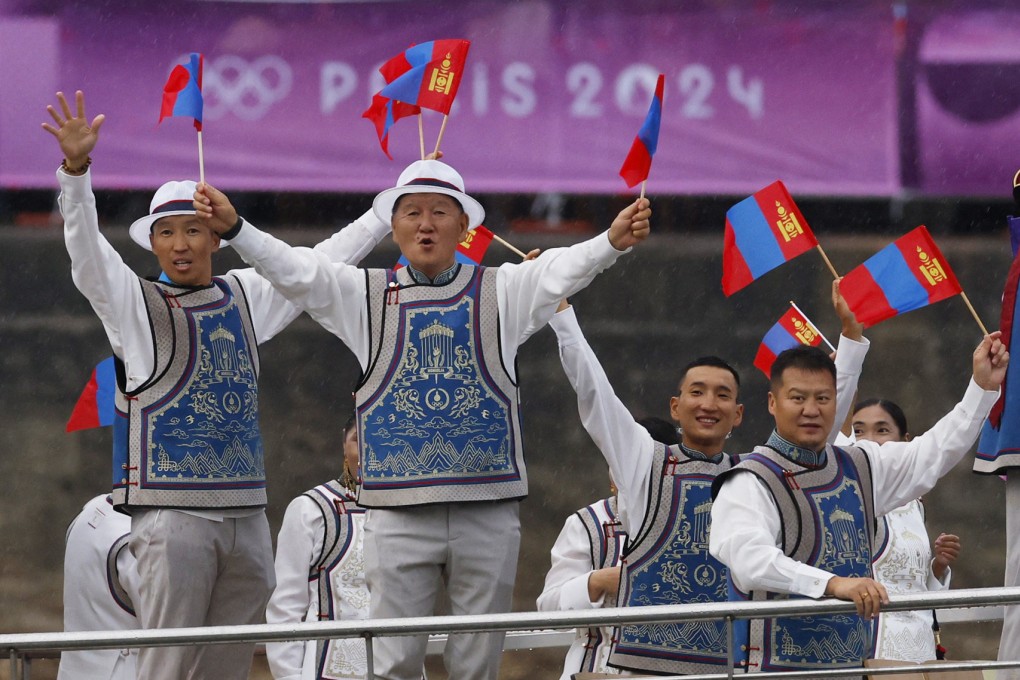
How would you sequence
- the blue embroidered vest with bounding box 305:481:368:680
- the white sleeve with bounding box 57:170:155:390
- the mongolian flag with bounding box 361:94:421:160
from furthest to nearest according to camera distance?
the blue embroidered vest with bounding box 305:481:368:680
the mongolian flag with bounding box 361:94:421:160
the white sleeve with bounding box 57:170:155:390

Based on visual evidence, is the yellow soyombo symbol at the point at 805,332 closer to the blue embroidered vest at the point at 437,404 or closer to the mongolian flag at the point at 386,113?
the mongolian flag at the point at 386,113

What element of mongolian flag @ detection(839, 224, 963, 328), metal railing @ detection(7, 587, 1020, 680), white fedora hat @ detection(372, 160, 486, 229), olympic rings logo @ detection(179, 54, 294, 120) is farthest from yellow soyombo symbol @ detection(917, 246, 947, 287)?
olympic rings logo @ detection(179, 54, 294, 120)

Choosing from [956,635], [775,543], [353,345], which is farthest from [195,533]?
[956,635]

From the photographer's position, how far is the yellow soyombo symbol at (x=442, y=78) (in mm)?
5879

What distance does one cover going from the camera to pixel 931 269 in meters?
6.70

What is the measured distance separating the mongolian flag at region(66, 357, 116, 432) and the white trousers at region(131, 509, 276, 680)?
1.82 meters

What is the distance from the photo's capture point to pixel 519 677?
9430mm

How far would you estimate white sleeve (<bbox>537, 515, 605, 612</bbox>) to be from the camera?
6.11 m

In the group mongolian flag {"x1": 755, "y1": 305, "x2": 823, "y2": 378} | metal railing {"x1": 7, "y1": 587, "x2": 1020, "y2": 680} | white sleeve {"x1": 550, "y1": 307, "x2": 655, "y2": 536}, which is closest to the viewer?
metal railing {"x1": 7, "y1": 587, "x2": 1020, "y2": 680}

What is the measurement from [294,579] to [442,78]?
6.35 ft

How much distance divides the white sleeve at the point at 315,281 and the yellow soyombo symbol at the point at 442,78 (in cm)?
82

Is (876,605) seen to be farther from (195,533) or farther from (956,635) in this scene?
(956,635)

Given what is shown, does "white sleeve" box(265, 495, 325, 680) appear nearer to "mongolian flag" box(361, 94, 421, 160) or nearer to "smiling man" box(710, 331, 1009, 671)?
"mongolian flag" box(361, 94, 421, 160)

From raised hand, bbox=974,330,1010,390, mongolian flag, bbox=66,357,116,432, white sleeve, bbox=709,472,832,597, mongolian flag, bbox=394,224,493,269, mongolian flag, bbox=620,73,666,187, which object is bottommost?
white sleeve, bbox=709,472,832,597
